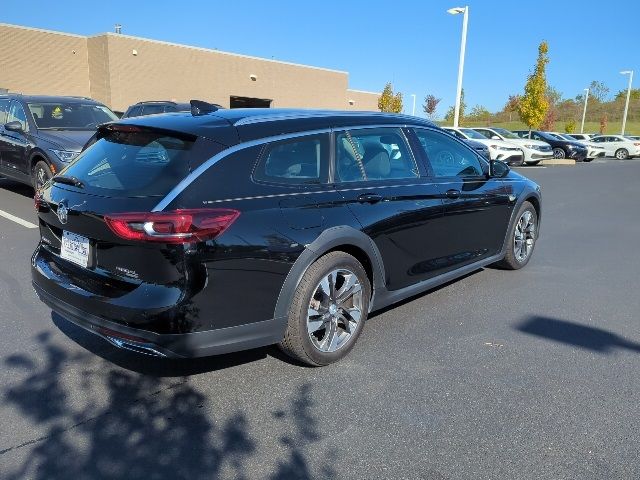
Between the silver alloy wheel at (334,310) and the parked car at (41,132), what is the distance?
5.97 meters

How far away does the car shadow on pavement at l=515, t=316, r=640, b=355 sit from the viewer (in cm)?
409

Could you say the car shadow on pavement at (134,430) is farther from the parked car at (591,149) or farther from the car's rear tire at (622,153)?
the car's rear tire at (622,153)

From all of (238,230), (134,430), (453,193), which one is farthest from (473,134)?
(134,430)

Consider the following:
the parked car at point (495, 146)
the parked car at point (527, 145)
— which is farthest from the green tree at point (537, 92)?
the parked car at point (495, 146)

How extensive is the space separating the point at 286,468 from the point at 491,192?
11.6ft

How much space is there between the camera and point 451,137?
502cm

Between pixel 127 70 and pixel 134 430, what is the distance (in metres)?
30.3

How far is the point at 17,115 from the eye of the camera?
936 centimetres

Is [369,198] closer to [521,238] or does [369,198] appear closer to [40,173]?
[521,238]

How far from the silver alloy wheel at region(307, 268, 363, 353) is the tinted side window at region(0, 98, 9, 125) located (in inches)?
340

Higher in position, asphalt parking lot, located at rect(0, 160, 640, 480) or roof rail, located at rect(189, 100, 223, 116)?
roof rail, located at rect(189, 100, 223, 116)

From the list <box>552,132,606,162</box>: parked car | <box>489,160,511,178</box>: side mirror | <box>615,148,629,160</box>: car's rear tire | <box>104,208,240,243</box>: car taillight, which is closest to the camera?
<box>104,208,240,243</box>: car taillight

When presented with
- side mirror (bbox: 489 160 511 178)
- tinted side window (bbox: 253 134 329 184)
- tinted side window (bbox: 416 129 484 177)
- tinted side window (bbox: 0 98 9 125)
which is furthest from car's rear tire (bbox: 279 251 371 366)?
tinted side window (bbox: 0 98 9 125)

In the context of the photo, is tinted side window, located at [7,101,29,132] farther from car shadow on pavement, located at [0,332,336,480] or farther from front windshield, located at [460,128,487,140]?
front windshield, located at [460,128,487,140]
